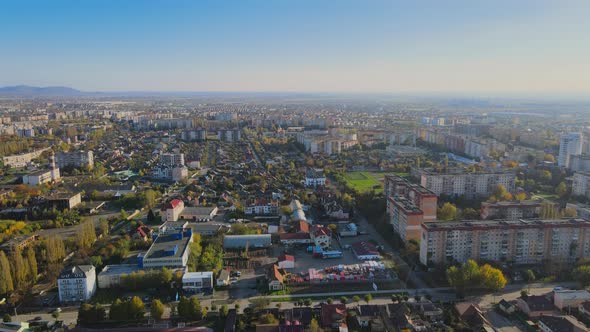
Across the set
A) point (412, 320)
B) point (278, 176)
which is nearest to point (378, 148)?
point (278, 176)

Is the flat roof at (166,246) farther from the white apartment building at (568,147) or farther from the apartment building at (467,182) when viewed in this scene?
the white apartment building at (568,147)

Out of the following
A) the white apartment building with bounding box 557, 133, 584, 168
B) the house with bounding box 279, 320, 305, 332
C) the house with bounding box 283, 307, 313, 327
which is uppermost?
the white apartment building with bounding box 557, 133, 584, 168

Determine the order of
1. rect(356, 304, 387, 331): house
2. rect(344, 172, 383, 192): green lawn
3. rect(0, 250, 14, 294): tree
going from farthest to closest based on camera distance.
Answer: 1. rect(344, 172, 383, 192): green lawn
2. rect(0, 250, 14, 294): tree
3. rect(356, 304, 387, 331): house

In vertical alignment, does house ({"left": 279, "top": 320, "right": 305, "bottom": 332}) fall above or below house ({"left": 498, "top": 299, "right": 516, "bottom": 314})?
above

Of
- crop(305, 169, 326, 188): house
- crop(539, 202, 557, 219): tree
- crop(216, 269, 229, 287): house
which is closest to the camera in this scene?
crop(216, 269, 229, 287): house

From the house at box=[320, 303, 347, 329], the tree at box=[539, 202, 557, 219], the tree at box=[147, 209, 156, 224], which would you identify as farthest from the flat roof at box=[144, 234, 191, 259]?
the tree at box=[539, 202, 557, 219]

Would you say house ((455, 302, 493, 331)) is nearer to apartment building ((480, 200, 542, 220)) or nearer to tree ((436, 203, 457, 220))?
tree ((436, 203, 457, 220))

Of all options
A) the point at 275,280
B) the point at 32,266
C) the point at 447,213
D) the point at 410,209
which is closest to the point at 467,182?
the point at 447,213

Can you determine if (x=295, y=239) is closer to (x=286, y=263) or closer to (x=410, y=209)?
(x=286, y=263)
